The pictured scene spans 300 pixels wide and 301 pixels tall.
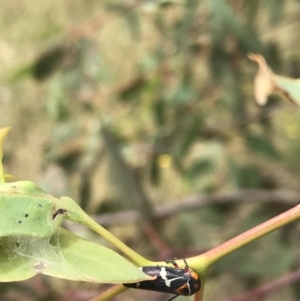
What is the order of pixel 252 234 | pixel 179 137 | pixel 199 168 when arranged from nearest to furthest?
A: 1. pixel 252 234
2. pixel 179 137
3. pixel 199 168

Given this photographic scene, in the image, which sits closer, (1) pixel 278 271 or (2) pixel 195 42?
(1) pixel 278 271

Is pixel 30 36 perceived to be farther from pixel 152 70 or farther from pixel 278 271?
pixel 278 271

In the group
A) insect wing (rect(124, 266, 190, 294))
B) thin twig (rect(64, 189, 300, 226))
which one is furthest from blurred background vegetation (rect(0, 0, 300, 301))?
insect wing (rect(124, 266, 190, 294))

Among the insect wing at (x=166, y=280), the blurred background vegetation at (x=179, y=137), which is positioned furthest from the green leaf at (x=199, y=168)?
the insect wing at (x=166, y=280)

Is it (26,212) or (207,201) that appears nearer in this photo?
(26,212)

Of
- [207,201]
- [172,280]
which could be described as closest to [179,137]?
[207,201]

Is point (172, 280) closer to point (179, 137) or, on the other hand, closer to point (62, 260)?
point (62, 260)

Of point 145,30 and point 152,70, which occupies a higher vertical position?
point 152,70

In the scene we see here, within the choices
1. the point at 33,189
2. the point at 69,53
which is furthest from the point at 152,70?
the point at 33,189
